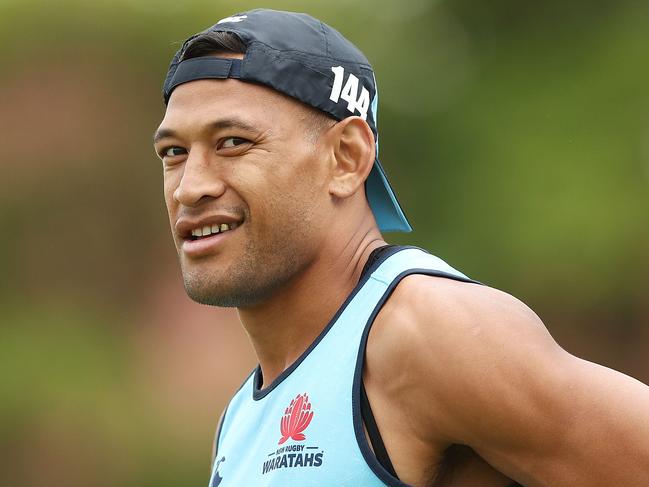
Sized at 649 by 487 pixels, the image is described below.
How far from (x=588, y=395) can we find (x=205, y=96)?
1.51 metres

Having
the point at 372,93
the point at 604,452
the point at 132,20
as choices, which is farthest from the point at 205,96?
the point at 132,20

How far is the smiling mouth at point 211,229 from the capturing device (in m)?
3.45

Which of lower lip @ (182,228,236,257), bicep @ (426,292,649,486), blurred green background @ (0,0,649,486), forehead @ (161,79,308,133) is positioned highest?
forehead @ (161,79,308,133)

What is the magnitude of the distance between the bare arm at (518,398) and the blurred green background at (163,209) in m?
8.48

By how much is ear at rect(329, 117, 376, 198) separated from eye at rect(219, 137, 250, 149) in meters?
0.31

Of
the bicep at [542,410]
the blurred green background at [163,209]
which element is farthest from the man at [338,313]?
the blurred green background at [163,209]

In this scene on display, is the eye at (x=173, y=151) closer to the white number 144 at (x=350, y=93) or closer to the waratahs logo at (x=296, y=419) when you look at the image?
the white number 144 at (x=350, y=93)

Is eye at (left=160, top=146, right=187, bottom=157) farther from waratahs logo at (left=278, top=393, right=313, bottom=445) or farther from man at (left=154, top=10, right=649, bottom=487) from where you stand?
waratahs logo at (left=278, top=393, right=313, bottom=445)

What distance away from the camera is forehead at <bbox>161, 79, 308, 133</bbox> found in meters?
3.47

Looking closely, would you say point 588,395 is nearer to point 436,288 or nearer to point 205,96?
point 436,288

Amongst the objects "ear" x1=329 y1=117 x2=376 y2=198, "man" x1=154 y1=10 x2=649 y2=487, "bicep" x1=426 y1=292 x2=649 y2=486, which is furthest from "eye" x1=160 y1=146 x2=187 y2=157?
"bicep" x1=426 y1=292 x2=649 y2=486

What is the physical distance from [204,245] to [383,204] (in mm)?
755

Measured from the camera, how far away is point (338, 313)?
3373 millimetres

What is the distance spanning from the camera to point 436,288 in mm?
3039
